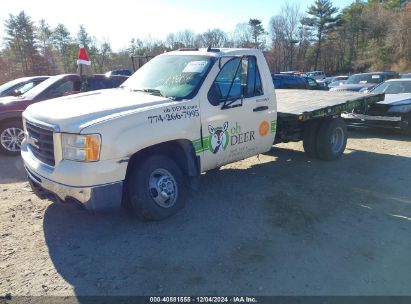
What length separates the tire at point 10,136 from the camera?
27.2 ft

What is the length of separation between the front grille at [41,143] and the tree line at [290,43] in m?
54.2

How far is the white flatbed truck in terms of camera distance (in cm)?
380

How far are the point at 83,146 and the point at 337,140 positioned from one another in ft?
18.6

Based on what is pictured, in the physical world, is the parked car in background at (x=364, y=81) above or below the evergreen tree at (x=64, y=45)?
below

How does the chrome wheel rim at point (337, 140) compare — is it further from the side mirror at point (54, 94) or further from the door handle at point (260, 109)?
the side mirror at point (54, 94)

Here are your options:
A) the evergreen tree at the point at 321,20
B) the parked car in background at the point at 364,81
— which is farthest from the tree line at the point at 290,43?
the parked car in background at the point at 364,81

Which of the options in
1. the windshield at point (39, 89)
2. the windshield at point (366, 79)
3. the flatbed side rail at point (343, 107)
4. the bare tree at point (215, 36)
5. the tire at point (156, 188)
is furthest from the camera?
the bare tree at point (215, 36)

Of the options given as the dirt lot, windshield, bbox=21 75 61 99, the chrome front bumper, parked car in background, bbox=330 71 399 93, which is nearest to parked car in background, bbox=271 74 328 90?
parked car in background, bbox=330 71 399 93

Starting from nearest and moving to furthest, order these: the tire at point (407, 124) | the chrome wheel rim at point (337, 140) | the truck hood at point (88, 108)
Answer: the truck hood at point (88, 108) < the chrome wheel rim at point (337, 140) < the tire at point (407, 124)

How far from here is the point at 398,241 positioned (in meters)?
→ 4.11

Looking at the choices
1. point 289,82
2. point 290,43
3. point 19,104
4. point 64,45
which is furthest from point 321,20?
point 19,104

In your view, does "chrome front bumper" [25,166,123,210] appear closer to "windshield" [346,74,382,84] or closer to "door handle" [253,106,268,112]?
"door handle" [253,106,268,112]

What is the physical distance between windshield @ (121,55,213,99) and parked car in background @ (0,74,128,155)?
4010 mm

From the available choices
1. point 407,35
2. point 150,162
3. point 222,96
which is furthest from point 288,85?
point 407,35
